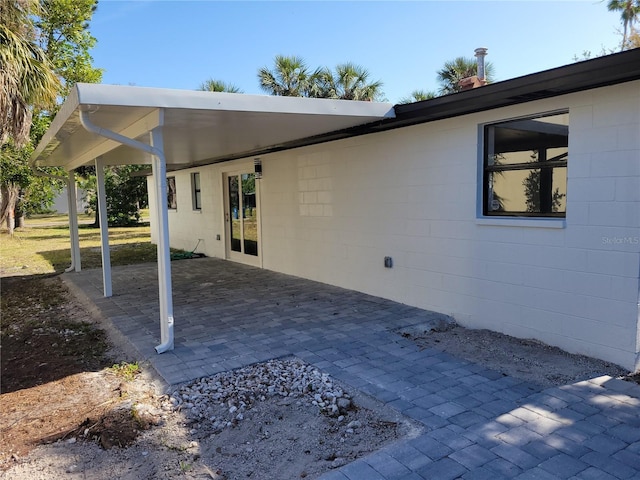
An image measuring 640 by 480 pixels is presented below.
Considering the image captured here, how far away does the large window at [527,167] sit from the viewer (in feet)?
14.1

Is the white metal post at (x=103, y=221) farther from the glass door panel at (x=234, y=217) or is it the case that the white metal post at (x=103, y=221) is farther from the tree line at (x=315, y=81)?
the tree line at (x=315, y=81)

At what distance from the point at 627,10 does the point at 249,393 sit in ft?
74.2

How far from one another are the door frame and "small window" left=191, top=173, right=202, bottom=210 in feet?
6.17

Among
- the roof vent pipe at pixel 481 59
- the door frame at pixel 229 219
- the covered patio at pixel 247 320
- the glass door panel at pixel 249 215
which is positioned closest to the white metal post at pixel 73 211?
the covered patio at pixel 247 320

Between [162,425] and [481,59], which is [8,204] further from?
[481,59]

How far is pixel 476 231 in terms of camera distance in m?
5.04

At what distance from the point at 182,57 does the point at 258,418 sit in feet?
51.8

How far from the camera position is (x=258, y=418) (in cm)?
313

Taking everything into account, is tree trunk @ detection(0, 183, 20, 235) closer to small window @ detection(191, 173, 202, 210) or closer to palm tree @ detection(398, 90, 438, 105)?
small window @ detection(191, 173, 202, 210)

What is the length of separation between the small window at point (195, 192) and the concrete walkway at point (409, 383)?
5731mm

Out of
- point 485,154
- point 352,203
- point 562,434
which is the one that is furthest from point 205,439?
point 352,203

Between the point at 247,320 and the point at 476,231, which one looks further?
the point at 247,320

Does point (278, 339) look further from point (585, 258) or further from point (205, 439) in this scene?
point (585, 258)

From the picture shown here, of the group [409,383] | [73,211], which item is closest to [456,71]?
[73,211]
